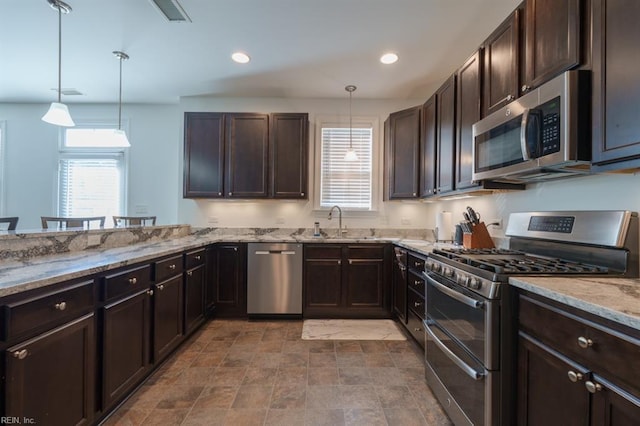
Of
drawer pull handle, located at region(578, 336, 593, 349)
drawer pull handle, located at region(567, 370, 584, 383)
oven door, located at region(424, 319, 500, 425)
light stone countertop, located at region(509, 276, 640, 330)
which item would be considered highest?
light stone countertop, located at region(509, 276, 640, 330)

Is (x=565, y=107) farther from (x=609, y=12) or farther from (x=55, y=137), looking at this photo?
(x=55, y=137)

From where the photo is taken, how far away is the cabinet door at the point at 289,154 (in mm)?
3631

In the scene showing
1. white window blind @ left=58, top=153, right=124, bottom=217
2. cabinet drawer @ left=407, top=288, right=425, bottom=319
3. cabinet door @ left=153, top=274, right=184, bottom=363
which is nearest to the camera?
cabinet door @ left=153, top=274, right=184, bottom=363

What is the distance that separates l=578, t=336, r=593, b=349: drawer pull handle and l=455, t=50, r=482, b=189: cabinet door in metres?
1.45

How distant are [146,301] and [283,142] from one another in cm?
234

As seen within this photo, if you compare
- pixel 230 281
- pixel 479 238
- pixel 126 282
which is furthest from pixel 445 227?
pixel 126 282

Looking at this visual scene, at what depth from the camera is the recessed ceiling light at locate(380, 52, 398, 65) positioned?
290 centimetres

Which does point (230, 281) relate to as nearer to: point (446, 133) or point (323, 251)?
point (323, 251)

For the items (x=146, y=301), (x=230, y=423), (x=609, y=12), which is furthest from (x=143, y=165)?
(x=609, y=12)

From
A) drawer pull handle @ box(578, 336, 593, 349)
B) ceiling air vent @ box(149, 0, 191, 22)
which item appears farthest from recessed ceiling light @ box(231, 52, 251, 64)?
drawer pull handle @ box(578, 336, 593, 349)

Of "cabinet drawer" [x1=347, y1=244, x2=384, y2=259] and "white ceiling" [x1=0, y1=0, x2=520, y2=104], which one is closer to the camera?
"white ceiling" [x1=0, y1=0, x2=520, y2=104]

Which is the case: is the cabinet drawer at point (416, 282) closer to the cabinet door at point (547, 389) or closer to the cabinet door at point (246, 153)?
the cabinet door at point (547, 389)

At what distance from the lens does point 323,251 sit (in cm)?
335

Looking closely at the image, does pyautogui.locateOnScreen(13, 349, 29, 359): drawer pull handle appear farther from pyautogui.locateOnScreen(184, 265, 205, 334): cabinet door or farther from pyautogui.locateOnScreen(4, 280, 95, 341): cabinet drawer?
pyautogui.locateOnScreen(184, 265, 205, 334): cabinet door
